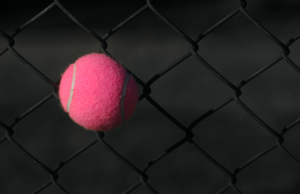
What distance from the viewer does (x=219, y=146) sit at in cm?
212

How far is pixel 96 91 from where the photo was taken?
2.47 feet

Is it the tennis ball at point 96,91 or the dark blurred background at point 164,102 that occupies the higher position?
the dark blurred background at point 164,102

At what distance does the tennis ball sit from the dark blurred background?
1.14m

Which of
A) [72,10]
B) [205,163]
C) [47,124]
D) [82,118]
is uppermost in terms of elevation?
[72,10]

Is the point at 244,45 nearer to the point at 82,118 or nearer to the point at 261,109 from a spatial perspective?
the point at 261,109

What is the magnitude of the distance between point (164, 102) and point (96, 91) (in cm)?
185

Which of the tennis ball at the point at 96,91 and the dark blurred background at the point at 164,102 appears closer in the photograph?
the tennis ball at the point at 96,91

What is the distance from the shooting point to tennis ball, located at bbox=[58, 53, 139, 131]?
0.76 meters

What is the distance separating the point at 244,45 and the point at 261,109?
3.60 ft

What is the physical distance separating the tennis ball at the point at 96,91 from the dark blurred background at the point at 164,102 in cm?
114

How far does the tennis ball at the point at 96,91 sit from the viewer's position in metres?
0.76

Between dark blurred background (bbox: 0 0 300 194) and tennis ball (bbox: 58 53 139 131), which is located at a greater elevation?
dark blurred background (bbox: 0 0 300 194)

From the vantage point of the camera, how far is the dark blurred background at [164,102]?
191 cm

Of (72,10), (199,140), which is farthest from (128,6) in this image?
(199,140)
